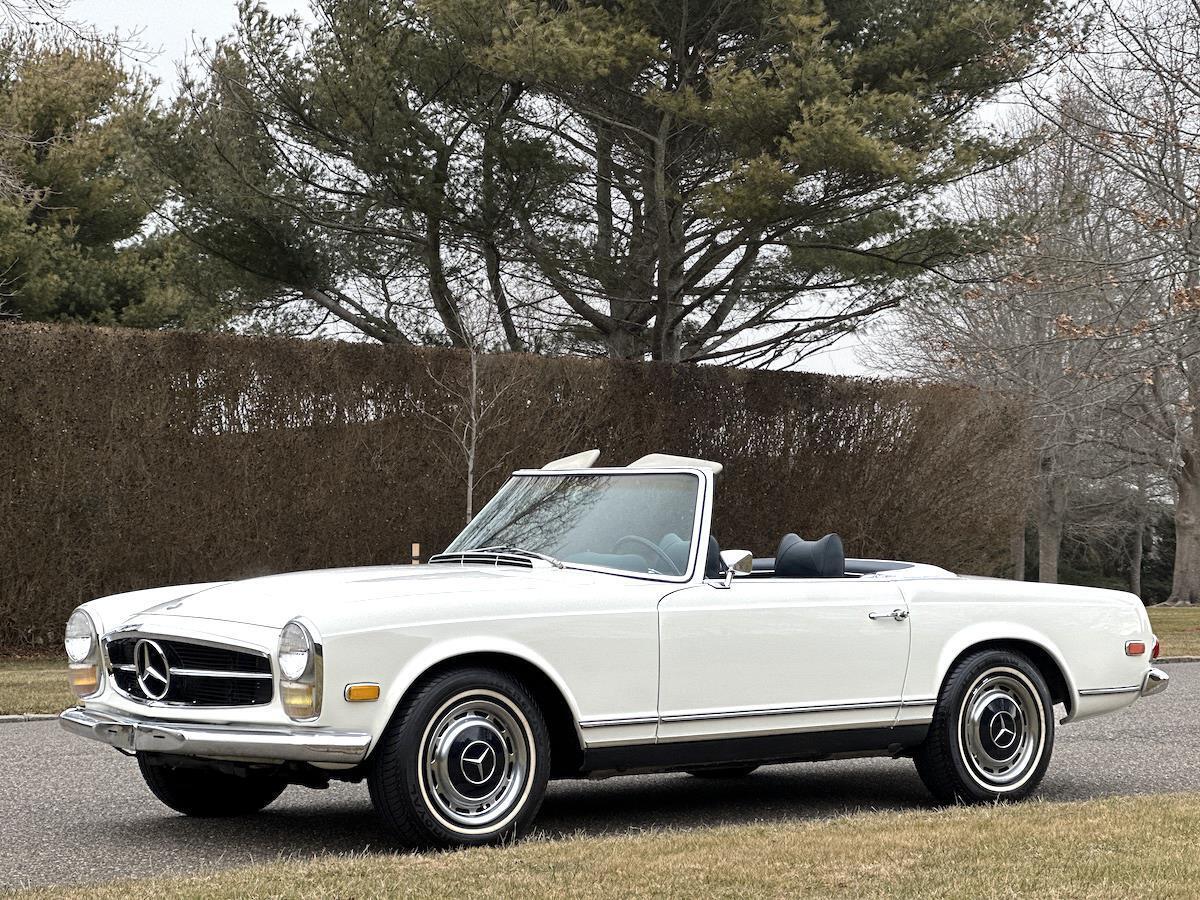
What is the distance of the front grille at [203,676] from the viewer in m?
5.97

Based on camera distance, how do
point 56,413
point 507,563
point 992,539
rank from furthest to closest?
point 992,539, point 56,413, point 507,563

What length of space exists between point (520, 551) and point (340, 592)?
48.1 inches

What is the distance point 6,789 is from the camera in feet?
26.4

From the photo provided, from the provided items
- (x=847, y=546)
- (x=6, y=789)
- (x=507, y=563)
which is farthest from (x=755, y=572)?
(x=847, y=546)

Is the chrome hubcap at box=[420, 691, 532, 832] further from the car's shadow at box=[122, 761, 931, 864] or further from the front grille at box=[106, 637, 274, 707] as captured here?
the front grille at box=[106, 637, 274, 707]

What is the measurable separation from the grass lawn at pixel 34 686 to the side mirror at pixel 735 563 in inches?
257

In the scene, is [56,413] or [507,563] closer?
[507,563]

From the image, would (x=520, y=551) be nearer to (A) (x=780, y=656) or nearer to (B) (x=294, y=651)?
(A) (x=780, y=656)

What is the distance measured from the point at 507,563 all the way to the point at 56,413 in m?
10.8

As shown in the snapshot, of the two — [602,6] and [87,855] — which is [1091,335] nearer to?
[602,6]

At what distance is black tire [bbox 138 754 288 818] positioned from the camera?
7.08 metres

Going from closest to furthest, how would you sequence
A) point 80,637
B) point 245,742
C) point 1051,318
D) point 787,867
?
point 787,867 < point 245,742 < point 80,637 < point 1051,318

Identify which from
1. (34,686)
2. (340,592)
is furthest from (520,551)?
(34,686)

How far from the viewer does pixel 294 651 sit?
588 centimetres
